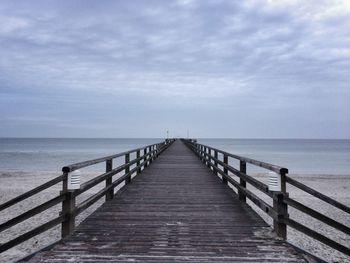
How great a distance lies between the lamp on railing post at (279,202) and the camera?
15.5 ft

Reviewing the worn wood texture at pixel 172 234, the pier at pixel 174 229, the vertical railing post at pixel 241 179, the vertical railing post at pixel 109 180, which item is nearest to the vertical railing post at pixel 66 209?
the pier at pixel 174 229

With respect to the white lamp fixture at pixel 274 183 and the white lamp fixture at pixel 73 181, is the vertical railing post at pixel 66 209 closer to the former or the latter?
the white lamp fixture at pixel 73 181

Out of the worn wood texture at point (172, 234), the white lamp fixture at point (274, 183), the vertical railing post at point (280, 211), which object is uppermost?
the white lamp fixture at point (274, 183)

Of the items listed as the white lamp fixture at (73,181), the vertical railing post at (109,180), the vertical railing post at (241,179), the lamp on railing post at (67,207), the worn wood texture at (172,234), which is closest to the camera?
the worn wood texture at (172,234)

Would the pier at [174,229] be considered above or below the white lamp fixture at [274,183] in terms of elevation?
below

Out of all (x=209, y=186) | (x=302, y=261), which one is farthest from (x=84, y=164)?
(x=209, y=186)

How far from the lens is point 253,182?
6223 mm

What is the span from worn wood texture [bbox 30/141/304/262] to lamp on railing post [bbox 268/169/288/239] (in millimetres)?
168

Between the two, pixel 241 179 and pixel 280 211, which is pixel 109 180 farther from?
pixel 280 211

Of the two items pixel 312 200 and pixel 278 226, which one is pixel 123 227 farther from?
pixel 312 200

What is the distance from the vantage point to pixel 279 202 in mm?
4727

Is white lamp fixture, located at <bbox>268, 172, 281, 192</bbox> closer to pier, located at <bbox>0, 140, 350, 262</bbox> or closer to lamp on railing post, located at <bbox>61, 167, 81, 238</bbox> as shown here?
pier, located at <bbox>0, 140, 350, 262</bbox>

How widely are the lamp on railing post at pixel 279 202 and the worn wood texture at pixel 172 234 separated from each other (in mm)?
168

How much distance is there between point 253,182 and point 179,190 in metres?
3.43
